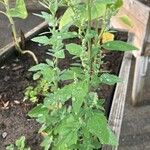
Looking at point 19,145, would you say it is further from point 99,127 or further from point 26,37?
point 26,37

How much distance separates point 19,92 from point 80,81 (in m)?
0.60

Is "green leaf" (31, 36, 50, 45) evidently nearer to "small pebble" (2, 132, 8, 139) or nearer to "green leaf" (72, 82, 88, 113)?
"green leaf" (72, 82, 88, 113)

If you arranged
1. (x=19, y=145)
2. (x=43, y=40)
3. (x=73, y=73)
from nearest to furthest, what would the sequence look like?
(x=73, y=73), (x=43, y=40), (x=19, y=145)

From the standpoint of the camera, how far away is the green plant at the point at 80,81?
0.95 meters

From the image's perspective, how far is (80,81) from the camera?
1009mm

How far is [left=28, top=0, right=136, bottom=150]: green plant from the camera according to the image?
0.95m

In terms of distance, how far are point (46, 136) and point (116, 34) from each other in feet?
2.10

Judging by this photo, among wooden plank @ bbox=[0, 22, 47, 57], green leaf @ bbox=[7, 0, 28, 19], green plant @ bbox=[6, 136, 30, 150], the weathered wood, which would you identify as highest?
green leaf @ bbox=[7, 0, 28, 19]

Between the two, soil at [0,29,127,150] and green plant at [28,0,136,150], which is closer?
green plant at [28,0,136,150]

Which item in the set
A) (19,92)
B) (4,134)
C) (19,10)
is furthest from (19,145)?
(19,10)

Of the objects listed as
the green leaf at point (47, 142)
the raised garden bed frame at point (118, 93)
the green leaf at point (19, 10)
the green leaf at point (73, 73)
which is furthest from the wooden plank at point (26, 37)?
the green leaf at point (73, 73)

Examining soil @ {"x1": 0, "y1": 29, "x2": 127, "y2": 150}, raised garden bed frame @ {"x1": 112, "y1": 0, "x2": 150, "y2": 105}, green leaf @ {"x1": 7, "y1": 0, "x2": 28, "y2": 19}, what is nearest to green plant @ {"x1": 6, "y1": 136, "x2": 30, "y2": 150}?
soil @ {"x1": 0, "y1": 29, "x2": 127, "y2": 150}

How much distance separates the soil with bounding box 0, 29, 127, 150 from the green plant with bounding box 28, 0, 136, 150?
0.15 meters

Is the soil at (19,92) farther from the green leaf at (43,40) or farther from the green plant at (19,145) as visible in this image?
the green leaf at (43,40)
